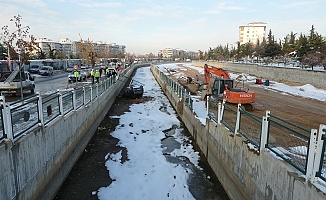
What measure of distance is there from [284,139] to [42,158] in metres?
6.24

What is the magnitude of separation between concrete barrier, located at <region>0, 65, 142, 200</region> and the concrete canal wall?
5.23 meters

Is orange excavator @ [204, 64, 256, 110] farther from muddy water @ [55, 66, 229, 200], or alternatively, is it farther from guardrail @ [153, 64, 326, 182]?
guardrail @ [153, 64, 326, 182]

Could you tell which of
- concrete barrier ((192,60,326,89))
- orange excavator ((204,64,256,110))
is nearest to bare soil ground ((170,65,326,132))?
orange excavator ((204,64,256,110))

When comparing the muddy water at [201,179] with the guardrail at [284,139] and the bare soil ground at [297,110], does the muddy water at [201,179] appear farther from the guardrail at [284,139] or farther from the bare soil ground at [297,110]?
the bare soil ground at [297,110]

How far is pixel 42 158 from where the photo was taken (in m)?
7.12

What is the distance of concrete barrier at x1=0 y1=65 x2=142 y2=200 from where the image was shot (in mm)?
5439

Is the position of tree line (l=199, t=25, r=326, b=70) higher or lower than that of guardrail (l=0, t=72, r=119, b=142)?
higher

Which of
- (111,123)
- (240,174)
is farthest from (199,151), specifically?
(111,123)

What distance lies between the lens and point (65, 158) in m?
9.10

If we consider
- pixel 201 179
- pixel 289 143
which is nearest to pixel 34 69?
pixel 201 179

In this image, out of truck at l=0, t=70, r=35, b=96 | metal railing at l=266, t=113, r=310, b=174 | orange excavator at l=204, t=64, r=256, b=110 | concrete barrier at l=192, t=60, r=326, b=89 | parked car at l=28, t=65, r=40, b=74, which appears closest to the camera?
metal railing at l=266, t=113, r=310, b=174

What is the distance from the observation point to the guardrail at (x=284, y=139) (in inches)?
176

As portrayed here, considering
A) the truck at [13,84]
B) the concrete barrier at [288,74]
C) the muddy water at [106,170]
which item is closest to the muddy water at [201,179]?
the muddy water at [106,170]

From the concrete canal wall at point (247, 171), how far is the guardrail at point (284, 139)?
0.56ft
